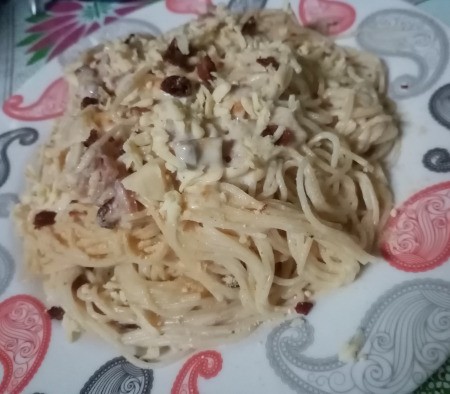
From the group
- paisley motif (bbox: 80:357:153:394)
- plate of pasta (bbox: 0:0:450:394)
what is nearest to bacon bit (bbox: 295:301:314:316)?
plate of pasta (bbox: 0:0:450:394)

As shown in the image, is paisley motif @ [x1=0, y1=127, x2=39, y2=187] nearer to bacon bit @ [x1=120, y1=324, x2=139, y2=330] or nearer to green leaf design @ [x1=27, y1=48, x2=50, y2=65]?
bacon bit @ [x1=120, y1=324, x2=139, y2=330]

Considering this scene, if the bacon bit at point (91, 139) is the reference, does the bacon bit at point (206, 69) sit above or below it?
above

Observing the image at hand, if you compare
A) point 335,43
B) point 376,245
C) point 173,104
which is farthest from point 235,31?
point 376,245

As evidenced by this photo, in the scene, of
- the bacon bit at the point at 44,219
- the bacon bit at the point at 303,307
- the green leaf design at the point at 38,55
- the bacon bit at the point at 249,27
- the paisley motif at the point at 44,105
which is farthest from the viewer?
the green leaf design at the point at 38,55

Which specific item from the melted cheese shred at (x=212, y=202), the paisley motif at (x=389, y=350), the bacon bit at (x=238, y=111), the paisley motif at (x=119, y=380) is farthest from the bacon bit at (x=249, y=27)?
the paisley motif at (x=119, y=380)

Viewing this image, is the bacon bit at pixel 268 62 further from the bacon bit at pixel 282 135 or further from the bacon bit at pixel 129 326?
the bacon bit at pixel 129 326

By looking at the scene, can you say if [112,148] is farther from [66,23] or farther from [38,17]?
[38,17]

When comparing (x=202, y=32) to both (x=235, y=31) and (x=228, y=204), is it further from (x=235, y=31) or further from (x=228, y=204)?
(x=228, y=204)
